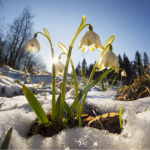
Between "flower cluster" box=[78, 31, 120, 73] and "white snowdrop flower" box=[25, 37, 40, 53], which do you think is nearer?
"flower cluster" box=[78, 31, 120, 73]

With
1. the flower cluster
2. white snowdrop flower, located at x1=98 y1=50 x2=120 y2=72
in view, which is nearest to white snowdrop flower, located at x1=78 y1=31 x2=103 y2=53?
the flower cluster

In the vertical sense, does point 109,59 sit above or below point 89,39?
below

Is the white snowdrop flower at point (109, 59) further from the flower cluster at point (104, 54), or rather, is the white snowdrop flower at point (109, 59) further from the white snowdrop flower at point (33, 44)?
the white snowdrop flower at point (33, 44)

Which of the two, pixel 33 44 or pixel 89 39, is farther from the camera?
pixel 33 44

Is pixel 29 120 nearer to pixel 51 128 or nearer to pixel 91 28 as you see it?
pixel 51 128

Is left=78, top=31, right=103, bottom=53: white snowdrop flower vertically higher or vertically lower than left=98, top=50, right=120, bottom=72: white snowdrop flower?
higher

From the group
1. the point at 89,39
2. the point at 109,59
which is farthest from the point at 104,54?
the point at 89,39

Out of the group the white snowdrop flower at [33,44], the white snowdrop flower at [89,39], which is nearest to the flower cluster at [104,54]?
the white snowdrop flower at [89,39]

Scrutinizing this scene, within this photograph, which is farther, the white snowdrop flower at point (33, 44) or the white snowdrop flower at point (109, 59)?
the white snowdrop flower at point (33, 44)

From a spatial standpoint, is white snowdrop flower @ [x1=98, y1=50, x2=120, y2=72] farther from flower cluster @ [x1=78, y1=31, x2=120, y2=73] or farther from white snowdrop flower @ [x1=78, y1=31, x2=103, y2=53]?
white snowdrop flower @ [x1=78, y1=31, x2=103, y2=53]

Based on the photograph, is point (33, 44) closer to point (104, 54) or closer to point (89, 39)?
point (89, 39)

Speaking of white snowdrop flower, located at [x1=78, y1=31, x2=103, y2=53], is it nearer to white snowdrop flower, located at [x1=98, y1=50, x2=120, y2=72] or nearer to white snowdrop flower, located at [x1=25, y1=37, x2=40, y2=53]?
white snowdrop flower, located at [x1=98, y1=50, x2=120, y2=72]

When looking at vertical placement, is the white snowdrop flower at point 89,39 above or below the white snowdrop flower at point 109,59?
above
